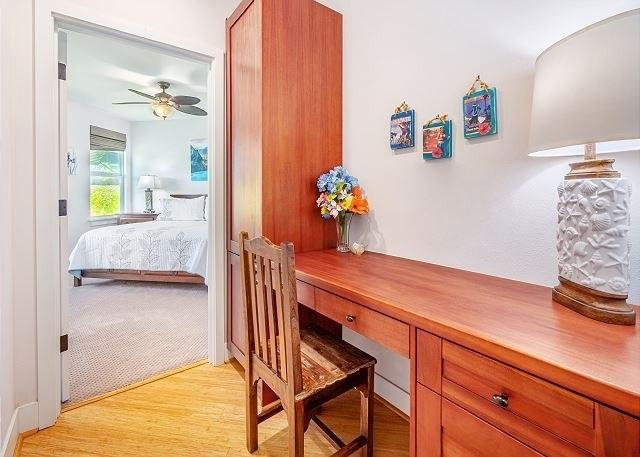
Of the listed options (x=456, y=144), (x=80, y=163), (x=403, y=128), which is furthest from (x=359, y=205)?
(x=80, y=163)

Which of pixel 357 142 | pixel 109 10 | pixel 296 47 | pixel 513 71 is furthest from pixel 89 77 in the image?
pixel 513 71

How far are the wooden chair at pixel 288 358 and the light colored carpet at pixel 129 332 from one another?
1.17 metres

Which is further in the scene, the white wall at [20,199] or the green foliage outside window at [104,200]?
the green foliage outside window at [104,200]

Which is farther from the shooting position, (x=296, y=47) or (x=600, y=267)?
(x=296, y=47)

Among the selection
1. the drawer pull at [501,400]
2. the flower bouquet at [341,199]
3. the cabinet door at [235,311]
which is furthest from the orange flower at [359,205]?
the drawer pull at [501,400]

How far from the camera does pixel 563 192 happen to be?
3.09 feet

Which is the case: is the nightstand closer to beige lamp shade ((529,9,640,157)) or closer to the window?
the window

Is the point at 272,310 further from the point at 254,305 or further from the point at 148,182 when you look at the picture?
the point at 148,182

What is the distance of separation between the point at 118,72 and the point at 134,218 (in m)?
2.59

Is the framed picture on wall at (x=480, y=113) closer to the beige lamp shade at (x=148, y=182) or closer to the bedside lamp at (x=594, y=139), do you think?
the bedside lamp at (x=594, y=139)

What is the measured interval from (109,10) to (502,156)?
215 centimetres

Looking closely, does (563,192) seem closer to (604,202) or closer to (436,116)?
(604,202)

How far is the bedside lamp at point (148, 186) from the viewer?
5.93 meters

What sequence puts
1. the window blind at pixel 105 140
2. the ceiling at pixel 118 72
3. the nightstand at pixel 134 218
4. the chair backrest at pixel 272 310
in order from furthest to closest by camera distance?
the nightstand at pixel 134 218 → the window blind at pixel 105 140 → the ceiling at pixel 118 72 → the chair backrest at pixel 272 310
